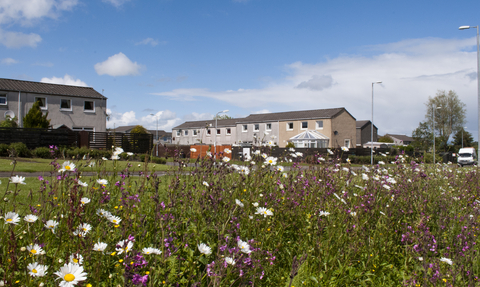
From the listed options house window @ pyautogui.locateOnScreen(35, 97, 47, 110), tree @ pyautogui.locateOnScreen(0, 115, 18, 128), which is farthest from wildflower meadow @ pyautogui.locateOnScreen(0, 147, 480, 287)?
house window @ pyautogui.locateOnScreen(35, 97, 47, 110)

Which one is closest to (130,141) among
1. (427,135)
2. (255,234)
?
(255,234)

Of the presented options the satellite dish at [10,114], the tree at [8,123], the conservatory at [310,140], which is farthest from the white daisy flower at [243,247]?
the conservatory at [310,140]

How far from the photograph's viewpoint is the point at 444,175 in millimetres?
8250

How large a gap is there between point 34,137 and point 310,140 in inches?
1161

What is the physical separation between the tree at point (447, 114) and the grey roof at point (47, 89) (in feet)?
177

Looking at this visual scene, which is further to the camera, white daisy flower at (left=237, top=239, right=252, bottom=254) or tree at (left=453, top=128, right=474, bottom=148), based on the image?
tree at (left=453, top=128, right=474, bottom=148)

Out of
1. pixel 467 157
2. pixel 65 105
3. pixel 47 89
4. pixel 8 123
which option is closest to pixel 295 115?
pixel 467 157

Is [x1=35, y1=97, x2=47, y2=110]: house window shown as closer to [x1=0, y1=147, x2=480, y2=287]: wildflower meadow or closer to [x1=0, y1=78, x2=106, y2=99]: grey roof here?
[x1=0, y1=78, x2=106, y2=99]: grey roof

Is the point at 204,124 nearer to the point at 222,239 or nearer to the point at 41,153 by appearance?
the point at 41,153

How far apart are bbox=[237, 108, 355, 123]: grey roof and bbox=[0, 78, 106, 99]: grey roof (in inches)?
964

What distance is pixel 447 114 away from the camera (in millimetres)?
55281

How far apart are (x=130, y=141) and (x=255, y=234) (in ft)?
81.6

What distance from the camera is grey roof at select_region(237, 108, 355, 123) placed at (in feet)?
143

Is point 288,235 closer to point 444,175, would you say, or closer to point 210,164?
point 210,164
